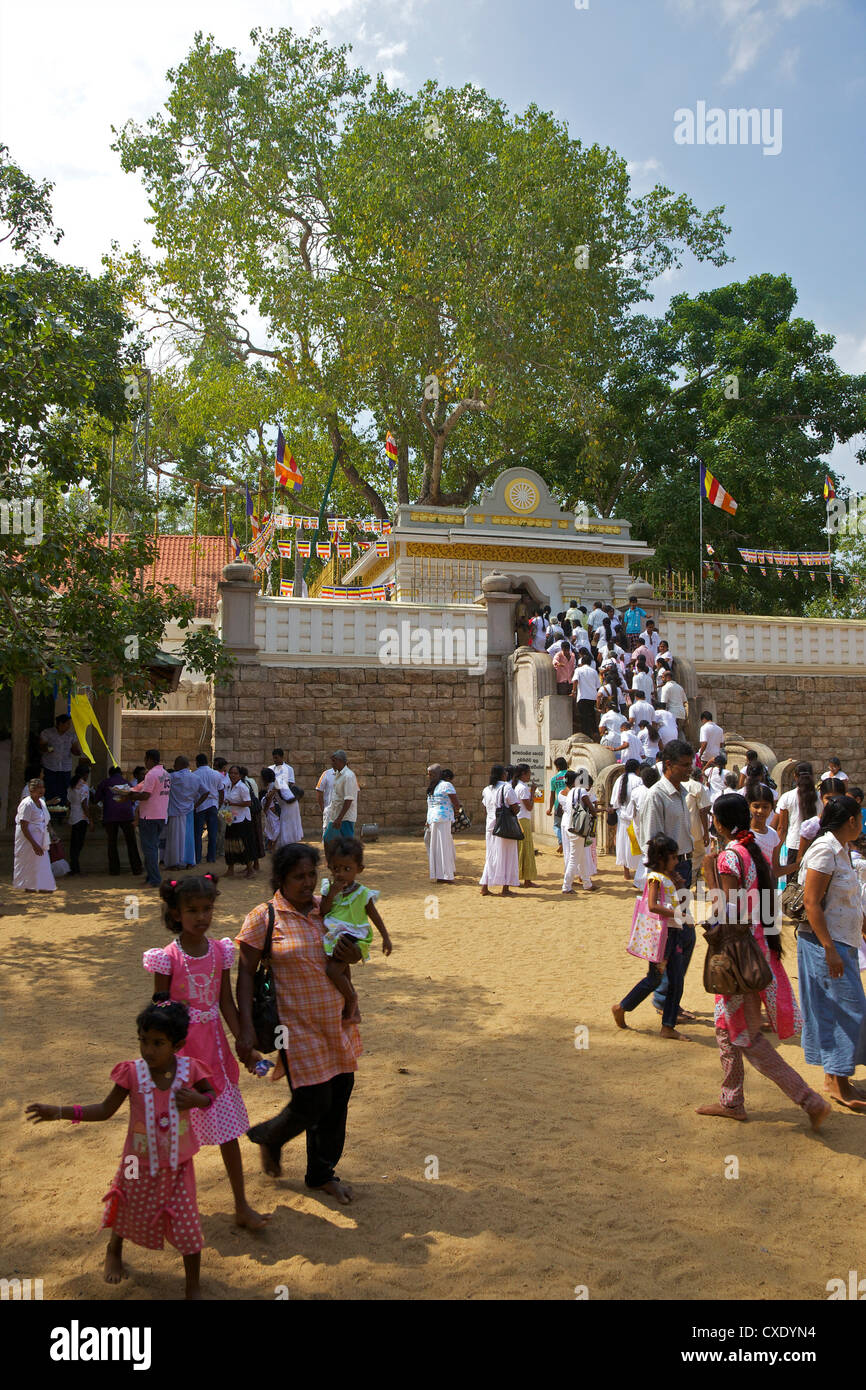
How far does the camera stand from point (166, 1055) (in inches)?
130

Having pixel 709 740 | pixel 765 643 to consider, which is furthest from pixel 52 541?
pixel 765 643

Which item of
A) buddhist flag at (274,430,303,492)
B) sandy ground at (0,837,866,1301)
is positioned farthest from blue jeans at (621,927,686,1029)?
buddhist flag at (274,430,303,492)

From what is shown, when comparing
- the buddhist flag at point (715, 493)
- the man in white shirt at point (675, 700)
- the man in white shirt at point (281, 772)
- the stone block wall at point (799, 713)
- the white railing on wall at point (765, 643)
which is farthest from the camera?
the buddhist flag at point (715, 493)

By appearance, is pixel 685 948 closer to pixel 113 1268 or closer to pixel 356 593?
pixel 113 1268

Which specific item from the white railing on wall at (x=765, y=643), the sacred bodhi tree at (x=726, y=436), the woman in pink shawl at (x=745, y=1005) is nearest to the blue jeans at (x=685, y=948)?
the woman in pink shawl at (x=745, y=1005)

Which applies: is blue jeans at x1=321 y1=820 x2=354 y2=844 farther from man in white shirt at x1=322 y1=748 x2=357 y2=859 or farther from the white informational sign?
the white informational sign

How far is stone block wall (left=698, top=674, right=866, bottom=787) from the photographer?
19.2 metres

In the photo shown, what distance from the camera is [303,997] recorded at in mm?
3830

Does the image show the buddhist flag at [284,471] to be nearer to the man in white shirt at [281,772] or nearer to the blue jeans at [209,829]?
the man in white shirt at [281,772]

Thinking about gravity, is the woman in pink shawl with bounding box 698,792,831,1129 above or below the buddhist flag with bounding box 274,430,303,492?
below

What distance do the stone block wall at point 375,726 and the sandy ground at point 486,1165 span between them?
7.86 metres

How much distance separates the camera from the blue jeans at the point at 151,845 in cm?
1152

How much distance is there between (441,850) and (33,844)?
14.7ft

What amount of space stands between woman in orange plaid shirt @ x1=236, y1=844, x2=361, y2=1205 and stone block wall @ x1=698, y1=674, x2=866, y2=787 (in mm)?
15561
